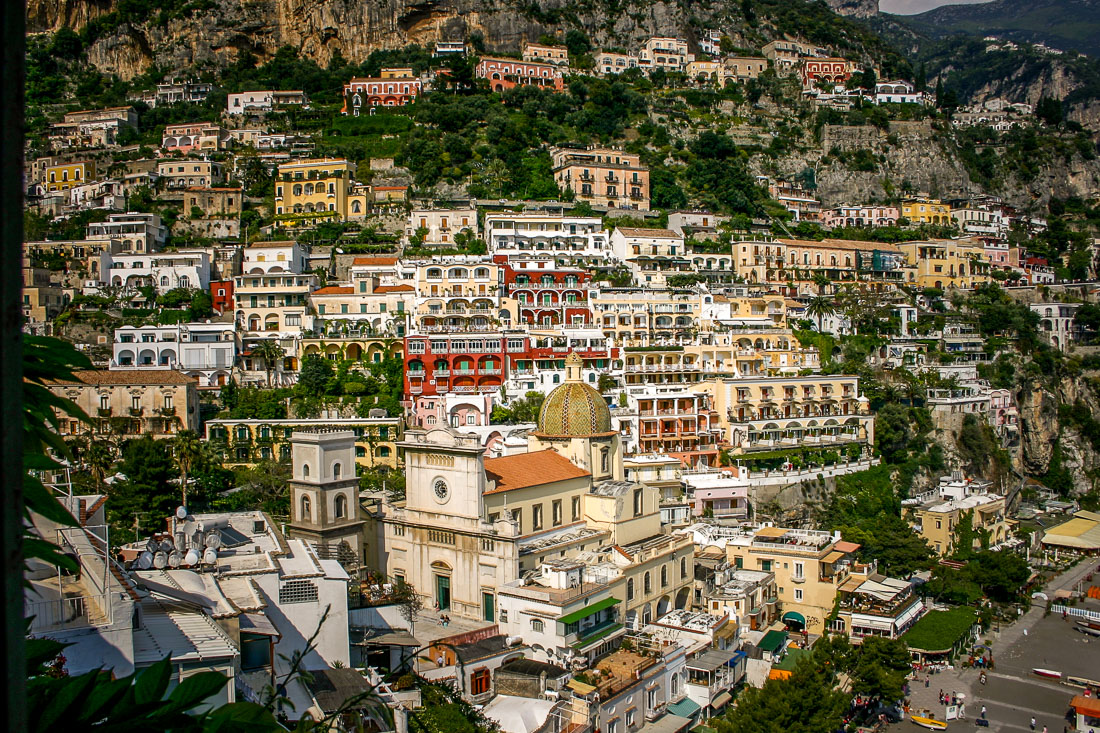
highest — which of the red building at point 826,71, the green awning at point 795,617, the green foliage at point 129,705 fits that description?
the red building at point 826,71

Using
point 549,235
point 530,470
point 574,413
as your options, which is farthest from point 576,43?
point 530,470

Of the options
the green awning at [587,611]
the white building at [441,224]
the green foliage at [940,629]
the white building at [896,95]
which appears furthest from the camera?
the white building at [896,95]

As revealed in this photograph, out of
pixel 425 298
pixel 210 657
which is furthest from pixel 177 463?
pixel 210 657

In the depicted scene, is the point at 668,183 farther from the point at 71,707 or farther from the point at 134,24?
the point at 71,707

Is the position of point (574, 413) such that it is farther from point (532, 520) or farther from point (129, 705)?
point (129, 705)

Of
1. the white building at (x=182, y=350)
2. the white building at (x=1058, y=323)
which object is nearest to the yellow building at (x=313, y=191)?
the white building at (x=182, y=350)

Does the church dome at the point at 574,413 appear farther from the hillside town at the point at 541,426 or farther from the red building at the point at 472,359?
the red building at the point at 472,359
